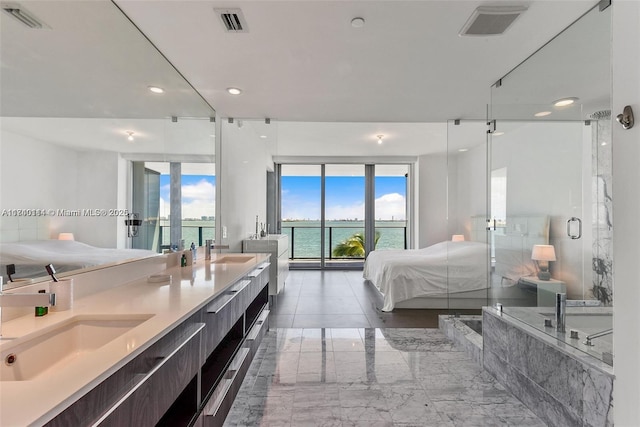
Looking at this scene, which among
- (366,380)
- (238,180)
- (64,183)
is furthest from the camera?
(238,180)

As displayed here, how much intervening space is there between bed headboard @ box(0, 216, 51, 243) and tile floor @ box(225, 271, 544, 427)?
144 centimetres

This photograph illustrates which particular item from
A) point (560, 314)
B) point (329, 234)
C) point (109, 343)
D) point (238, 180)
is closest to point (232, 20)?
point (109, 343)

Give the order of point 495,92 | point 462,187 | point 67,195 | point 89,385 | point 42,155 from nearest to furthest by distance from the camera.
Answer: point 89,385 < point 42,155 < point 67,195 < point 495,92 < point 462,187

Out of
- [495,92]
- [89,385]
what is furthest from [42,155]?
[495,92]

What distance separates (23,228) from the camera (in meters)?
1.30

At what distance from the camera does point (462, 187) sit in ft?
14.6

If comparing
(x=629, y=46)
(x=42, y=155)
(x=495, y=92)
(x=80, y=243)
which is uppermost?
(x=495, y=92)

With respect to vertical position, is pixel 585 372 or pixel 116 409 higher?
pixel 116 409

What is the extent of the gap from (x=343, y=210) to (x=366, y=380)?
17.9 ft

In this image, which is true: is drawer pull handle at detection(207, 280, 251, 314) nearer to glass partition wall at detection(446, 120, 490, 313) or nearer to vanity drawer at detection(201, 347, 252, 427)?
vanity drawer at detection(201, 347, 252, 427)

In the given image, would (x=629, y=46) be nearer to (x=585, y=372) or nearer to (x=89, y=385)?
(x=585, y=372)

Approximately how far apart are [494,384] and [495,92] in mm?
2478

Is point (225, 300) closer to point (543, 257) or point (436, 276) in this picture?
point (543, 257)

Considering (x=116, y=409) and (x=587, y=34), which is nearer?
(x=116, y=409)
